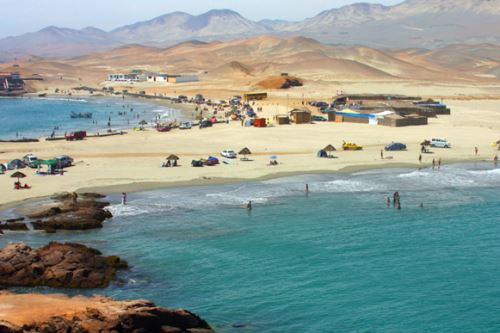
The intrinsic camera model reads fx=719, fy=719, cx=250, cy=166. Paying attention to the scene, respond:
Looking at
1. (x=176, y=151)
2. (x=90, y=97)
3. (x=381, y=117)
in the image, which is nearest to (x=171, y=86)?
(x=90, y=97)

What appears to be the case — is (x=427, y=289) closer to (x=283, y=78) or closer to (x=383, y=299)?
(x=383, y=299)

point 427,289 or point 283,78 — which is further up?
point 283,78

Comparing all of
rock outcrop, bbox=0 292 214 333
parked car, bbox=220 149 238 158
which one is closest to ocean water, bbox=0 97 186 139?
parked car, bbox=220 149 238 158

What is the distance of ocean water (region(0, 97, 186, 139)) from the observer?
9625cm

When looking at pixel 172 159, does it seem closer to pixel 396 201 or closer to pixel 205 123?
pixel 396 201

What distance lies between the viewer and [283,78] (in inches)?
6063

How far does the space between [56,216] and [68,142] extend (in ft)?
113

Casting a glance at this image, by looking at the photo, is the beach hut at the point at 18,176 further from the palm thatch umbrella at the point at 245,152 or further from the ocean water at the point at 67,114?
the ocean water at the point at 67,114

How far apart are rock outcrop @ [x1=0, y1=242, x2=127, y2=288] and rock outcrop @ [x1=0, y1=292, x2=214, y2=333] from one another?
427 cm

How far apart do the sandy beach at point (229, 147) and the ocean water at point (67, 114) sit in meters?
15.5

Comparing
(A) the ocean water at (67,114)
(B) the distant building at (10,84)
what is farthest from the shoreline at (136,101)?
(B) the distant building at (10,84)

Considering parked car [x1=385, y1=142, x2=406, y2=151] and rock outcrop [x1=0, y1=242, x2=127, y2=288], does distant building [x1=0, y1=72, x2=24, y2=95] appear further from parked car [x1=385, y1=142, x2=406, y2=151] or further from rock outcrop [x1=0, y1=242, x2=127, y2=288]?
rock outcrop [x1=0, y1=242, x2=127, y2=288]

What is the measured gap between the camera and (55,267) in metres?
32.6

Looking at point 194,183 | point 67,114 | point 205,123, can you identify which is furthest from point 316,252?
point 67,114
